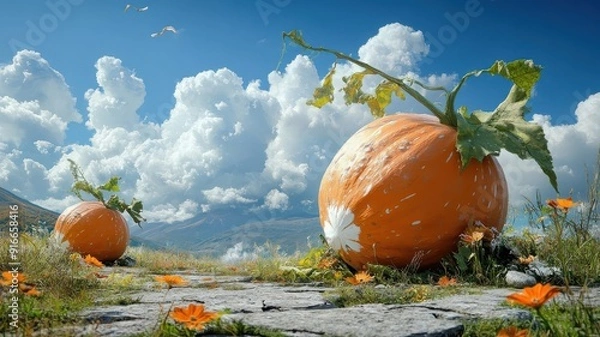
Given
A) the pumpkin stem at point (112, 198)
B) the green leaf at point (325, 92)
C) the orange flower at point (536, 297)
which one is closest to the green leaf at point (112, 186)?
the pumpkin stem at point (112, 198)

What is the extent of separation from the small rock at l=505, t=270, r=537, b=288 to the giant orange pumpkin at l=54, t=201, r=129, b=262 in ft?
21.4

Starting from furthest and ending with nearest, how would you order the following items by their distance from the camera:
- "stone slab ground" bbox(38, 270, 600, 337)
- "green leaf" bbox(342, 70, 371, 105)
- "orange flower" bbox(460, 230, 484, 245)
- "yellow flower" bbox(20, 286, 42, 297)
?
"green leaf" bbox(342, 70, 371, 105)
"orange flower" bbox(460, 230, 484, 245)
"yellow flower" bbox(20, 286, 42, 297)
"stone slab ground" bbox(38, 270, 600, 337)

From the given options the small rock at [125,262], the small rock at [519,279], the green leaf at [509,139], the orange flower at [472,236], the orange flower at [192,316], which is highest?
the green leaf at [509,139]

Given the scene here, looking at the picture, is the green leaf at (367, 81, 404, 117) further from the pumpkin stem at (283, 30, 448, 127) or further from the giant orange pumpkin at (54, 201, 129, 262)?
the giant orange pumpkin at (54, 201, 129, 262)

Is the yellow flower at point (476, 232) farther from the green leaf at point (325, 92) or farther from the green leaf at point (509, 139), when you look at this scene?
the green leaf at point (325, 92)

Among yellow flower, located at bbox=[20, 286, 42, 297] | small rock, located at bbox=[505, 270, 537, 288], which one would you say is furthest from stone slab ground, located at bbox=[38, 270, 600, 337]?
small rock, located at bbox=[505, 270, 537, 288]

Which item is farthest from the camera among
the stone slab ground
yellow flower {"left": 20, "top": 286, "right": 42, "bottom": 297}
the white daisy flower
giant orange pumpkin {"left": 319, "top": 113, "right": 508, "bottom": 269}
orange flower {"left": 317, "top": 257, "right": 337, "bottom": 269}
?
orange flower {"left": 317, "top": 257, "right": 337, "bottom": 269}

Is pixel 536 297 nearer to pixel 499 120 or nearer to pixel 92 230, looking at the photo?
pixel 499 120

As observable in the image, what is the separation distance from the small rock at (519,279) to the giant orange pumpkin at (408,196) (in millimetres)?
643

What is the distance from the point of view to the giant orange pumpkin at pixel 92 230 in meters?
8.80

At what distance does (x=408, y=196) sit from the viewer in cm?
495

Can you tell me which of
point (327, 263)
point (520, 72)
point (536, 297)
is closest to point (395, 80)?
point (520, 72)

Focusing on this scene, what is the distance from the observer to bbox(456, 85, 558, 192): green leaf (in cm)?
485

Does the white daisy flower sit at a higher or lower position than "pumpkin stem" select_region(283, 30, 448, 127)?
Result: lower
